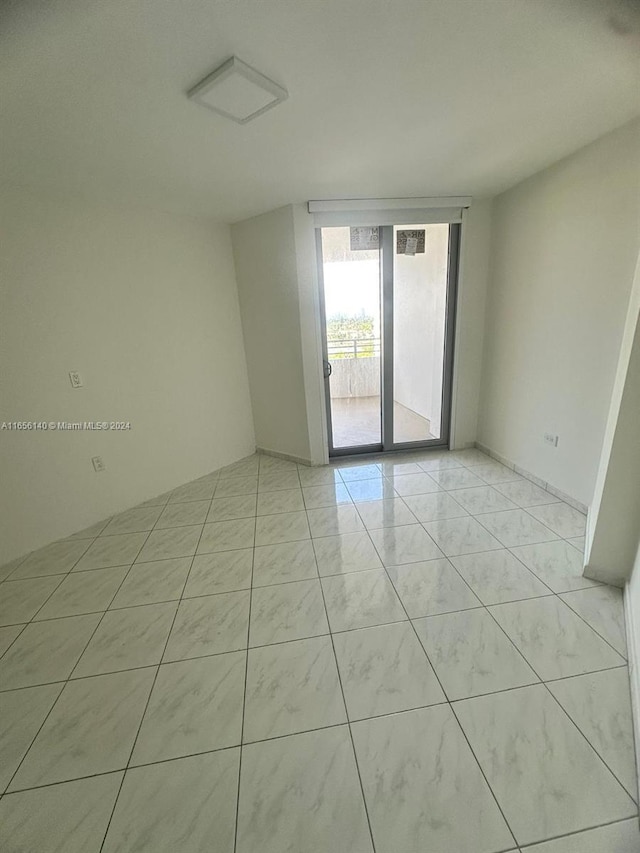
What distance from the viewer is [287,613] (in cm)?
→ 171

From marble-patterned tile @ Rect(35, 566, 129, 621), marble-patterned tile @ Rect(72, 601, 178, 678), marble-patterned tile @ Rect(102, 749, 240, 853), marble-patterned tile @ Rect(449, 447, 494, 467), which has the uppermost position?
marble-patterned tile @ Rect(449, 447, 494, 467)

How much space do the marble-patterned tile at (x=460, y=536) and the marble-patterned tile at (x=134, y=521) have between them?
212cm

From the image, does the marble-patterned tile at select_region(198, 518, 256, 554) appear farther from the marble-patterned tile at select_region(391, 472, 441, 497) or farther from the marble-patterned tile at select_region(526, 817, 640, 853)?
the marble-patterned tile at select_region(526, 817, 640, 853)

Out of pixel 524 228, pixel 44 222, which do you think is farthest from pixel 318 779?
pixel 524 228

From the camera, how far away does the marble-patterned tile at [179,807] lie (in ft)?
3.17

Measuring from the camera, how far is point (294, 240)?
9.30 feet

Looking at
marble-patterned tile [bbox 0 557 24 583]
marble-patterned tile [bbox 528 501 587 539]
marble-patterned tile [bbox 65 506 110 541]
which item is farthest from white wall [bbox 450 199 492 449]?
marble-patterned tile [bbox 0 557 24 583]

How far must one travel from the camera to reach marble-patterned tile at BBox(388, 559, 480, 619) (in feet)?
5.53

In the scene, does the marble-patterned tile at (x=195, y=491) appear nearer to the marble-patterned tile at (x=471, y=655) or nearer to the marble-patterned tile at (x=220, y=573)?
the marble-patterned tile at (x=220, y=573)

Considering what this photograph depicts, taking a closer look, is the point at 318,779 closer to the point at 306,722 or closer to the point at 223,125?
the point at 306,722

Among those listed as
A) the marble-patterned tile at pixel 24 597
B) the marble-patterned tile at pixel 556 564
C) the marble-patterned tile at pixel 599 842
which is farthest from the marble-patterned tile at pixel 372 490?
the marble-patterned tile at pixel 24 597

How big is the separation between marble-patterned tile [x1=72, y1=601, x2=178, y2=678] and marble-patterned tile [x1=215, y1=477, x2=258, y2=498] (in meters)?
1.22

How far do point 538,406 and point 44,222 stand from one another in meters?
3.82

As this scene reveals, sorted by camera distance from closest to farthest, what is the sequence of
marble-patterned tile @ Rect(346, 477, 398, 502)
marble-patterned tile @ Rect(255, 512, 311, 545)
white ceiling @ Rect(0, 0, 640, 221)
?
white ceiling @ Rect(0, 0, 640, 221) → marble-patterned tile @ Rect(255, 512, 311, 545) → marble-patterned tile @ Rect(346, 477, 398, 502)
